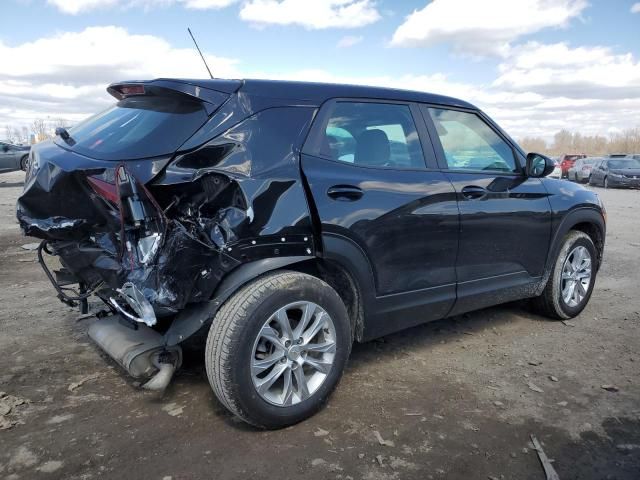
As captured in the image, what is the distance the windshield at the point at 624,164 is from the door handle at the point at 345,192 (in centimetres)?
2484

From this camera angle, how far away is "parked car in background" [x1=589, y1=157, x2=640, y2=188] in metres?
23.6

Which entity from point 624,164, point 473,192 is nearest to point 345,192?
point 473,192

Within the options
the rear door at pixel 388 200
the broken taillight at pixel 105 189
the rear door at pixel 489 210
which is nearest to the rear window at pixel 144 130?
the broken taillight at pixel 105 189

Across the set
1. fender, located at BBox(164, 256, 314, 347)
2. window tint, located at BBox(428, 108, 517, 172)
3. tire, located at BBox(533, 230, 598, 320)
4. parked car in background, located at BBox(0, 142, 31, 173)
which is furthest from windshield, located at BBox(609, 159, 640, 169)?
fender, located at BBox(164, 256, 314, 347)

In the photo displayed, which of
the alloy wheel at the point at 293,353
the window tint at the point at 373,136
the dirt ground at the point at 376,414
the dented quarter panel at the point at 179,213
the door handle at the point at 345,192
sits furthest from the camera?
the window tint at the point at 373,136

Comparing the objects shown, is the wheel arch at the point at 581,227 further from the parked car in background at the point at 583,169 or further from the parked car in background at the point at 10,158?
the parked car in background at the point at 583,169

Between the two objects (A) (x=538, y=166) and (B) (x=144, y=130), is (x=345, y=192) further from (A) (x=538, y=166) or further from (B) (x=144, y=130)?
(A) (x=538, y=166)

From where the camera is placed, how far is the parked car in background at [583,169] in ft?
87.8

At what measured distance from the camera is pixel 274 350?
9.80 feet

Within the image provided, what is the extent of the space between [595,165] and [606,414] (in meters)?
25.7

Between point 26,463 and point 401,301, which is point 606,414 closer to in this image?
point 401,301

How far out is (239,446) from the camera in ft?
9.25

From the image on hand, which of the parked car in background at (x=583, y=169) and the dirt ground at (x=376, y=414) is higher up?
the parked car in background at (x=583, y=169)

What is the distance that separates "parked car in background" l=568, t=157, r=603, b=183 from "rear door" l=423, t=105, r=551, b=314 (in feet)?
81.0
